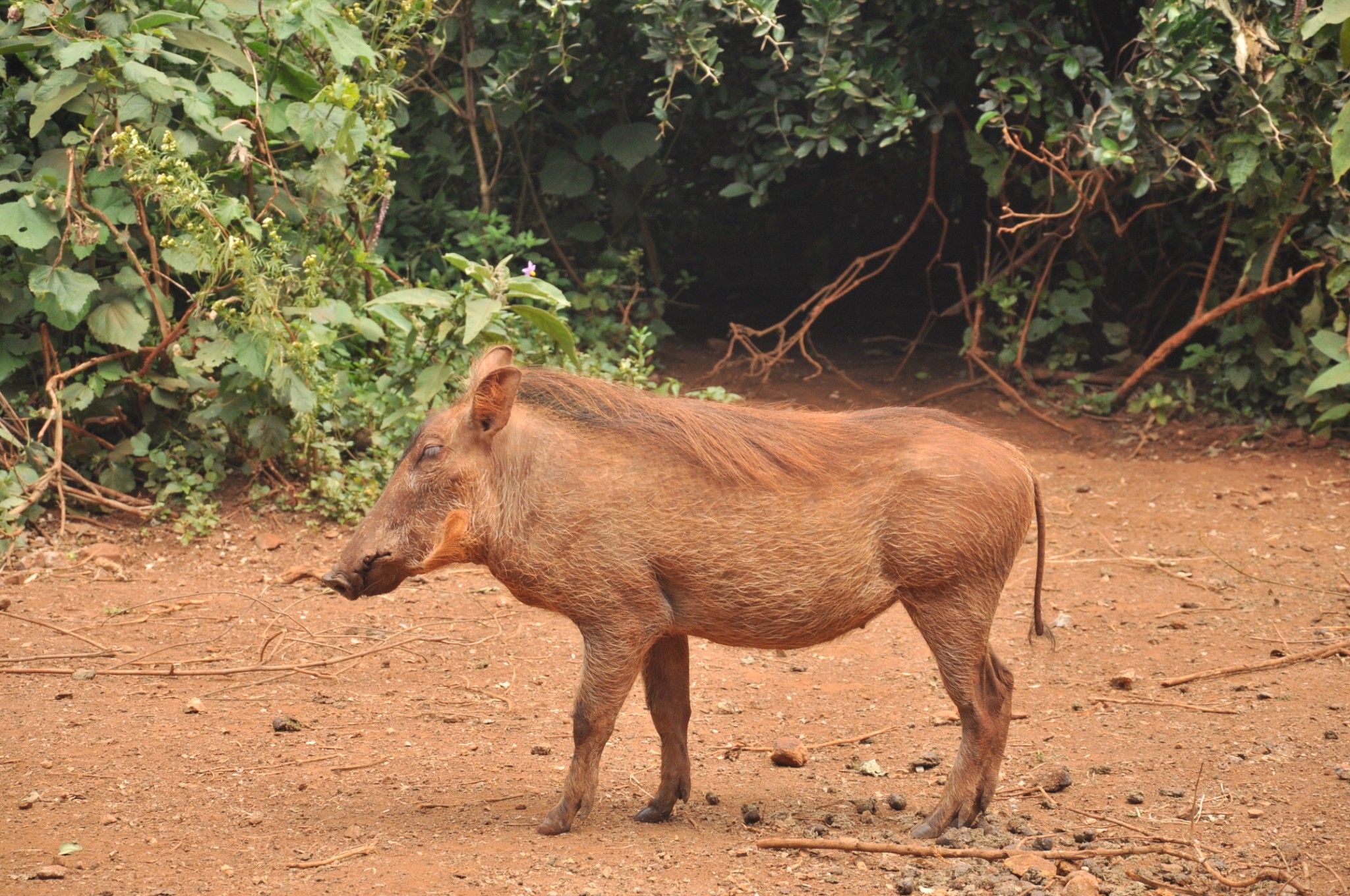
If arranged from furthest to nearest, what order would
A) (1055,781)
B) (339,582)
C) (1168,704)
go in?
(1168,704), (1055,781), (339,582)

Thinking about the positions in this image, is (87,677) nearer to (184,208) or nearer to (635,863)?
(184,208)

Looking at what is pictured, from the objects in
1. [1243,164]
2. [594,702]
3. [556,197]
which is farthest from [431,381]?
[1243,164]

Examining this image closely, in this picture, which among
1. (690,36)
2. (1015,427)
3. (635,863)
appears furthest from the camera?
(1015,427)

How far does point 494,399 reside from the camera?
3.63m

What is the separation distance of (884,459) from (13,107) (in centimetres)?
460

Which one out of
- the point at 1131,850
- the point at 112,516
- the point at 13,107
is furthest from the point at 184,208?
the point at 1131,850

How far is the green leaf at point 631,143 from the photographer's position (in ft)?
27.2

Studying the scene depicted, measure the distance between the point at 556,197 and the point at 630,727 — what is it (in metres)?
5.03

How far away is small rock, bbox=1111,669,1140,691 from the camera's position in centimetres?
483

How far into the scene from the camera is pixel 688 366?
28.8ft

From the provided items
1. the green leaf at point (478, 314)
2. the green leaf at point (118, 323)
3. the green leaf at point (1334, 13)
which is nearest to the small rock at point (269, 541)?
the green leaf at point (118, 323)

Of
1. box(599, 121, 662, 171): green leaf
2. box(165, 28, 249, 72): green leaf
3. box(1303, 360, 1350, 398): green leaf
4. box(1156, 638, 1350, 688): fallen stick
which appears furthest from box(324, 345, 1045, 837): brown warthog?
box(599, 121, 662, 171): green leaf

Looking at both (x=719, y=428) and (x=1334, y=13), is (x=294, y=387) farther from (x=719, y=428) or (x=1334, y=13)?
(x=1334, y=13)

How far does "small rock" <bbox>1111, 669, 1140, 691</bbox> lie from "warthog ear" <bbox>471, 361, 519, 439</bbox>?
2629 mm
